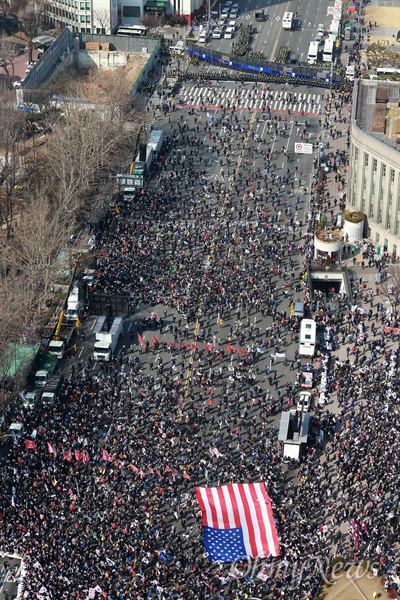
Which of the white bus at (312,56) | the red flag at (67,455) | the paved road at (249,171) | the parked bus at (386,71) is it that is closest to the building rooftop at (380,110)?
the paved road at (249,171)

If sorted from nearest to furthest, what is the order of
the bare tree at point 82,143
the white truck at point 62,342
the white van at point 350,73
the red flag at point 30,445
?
the red flag at point 30,445 → the white truck at point 62,342 → the bare tree at point 82,143 → the white van at point 350,73

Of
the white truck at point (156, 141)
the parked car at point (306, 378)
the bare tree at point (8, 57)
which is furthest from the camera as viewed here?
the bare tree at point (8, 57)

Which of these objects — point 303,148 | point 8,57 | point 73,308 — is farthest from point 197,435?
point 8,57

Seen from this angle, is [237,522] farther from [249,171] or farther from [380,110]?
[249,171]

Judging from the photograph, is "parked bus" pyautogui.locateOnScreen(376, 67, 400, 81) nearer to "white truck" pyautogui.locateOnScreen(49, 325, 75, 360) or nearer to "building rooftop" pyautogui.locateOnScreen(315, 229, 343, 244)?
"building rooftop" pyautogui.locateOnScreen(315, 229, 343, 244)

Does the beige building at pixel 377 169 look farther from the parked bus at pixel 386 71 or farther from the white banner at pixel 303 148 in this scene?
the parked bus at pixel 386 71

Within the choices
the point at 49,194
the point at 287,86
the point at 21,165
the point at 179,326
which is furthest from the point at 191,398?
the point at 287,86

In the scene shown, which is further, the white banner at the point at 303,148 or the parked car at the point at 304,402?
the white banner at the point at 303,148
